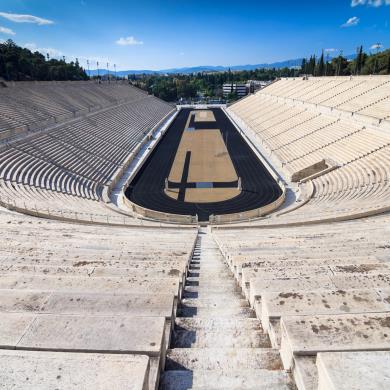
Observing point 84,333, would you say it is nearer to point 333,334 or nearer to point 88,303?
point 88,303

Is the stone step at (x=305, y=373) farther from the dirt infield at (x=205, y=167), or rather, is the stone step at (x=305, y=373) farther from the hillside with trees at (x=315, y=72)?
the hillside with trees at (x=315, y=72)

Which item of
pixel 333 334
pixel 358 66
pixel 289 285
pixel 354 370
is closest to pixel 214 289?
pixel 289 285

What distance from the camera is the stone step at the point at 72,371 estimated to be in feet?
7.95

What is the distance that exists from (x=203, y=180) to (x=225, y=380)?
25803 millimetres

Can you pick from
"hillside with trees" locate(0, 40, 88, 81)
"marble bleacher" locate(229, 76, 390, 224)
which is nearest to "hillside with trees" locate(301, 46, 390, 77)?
"marble bleacher" locate(229, 76, 390, 224)

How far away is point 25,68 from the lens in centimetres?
7194

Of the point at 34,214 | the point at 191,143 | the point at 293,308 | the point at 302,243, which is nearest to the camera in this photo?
the point at 293,308

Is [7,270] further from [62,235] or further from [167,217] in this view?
[167,217]

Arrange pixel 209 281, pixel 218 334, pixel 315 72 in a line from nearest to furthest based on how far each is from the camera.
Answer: pixel 218 334, pixel 209 281, pixel 315 72

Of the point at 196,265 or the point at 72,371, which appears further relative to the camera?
the point at 196,265

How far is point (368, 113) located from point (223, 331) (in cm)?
3268

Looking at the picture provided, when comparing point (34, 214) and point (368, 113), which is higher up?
point (368, 113)

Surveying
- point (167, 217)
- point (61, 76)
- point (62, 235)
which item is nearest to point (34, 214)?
point (62, 235)

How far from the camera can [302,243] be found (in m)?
9.99
